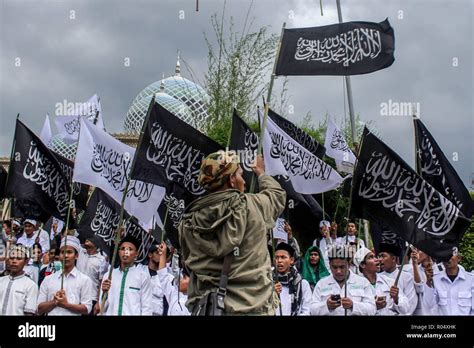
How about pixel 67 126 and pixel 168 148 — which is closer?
pixel 168 148

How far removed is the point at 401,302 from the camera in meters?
7.68

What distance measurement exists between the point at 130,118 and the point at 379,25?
159ft

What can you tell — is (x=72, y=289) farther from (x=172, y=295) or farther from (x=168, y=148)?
(x=168, y=148)

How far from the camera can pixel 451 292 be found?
8.23m

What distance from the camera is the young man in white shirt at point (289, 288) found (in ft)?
26.1

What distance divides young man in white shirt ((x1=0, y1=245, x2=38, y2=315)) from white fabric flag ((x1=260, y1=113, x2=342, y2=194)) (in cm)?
338

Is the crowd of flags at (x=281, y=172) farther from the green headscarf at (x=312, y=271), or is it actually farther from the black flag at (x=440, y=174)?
the green headscarf at (x=312, y=271)

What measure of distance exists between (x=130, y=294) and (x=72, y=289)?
70 cm

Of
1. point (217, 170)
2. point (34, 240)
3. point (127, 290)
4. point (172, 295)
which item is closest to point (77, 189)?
point (34, 240)

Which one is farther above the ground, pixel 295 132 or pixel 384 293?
pixel 295 132
